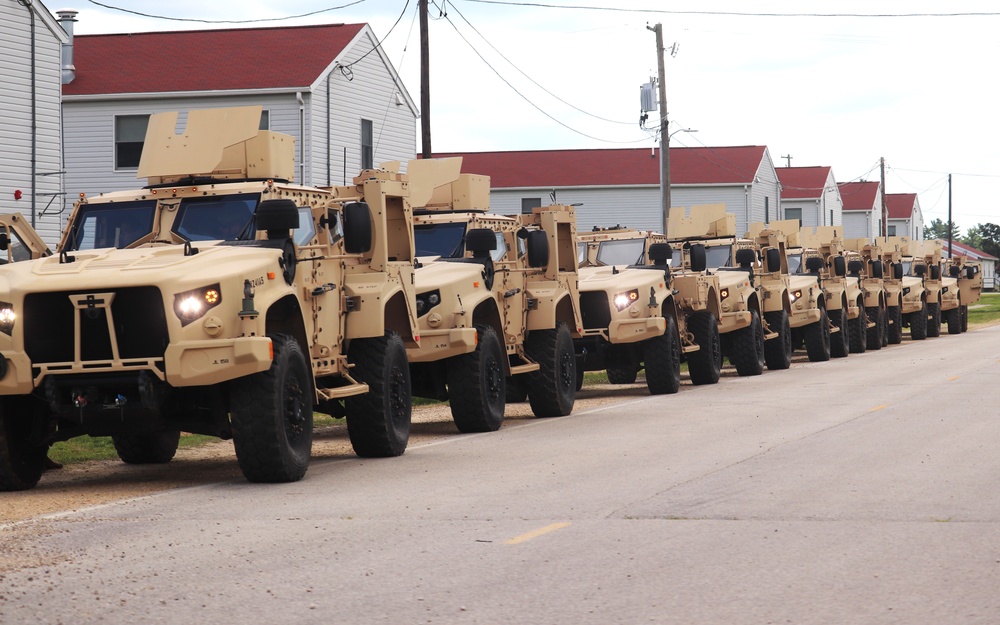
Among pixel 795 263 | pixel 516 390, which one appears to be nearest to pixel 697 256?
pixel 516 390

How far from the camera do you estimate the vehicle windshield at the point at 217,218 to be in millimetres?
11609

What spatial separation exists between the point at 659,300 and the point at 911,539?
12320 millimetres

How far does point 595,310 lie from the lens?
1972 cm

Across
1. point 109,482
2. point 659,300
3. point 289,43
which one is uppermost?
point 289,43

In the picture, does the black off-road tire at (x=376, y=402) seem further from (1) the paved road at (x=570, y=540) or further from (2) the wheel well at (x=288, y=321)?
(2) the wheel well at (x=288, y=321)

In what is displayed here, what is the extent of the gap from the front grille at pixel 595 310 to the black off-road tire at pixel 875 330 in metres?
16.9

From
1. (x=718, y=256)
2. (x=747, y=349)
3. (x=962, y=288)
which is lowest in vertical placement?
(x=747, y=349)

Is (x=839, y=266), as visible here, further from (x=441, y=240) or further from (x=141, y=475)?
(x=141, y=475)

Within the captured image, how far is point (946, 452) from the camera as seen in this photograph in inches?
482

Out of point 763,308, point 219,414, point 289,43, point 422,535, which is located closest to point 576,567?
point 422,535

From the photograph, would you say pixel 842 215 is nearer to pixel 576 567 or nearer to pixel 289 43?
pixel 289 43

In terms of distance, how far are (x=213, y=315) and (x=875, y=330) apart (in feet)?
90.3

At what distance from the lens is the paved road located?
21.1 ft

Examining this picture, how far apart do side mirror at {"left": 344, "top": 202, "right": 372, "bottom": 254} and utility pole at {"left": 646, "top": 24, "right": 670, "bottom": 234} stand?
2528 cm
